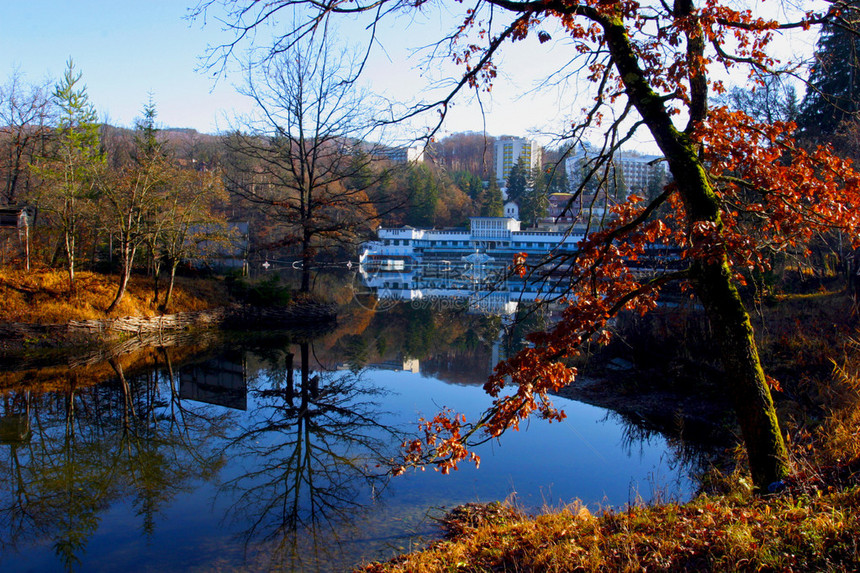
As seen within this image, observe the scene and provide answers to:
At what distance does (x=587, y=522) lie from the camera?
15.1ft

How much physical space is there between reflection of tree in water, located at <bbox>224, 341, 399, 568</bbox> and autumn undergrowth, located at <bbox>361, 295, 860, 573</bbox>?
42.5 inches

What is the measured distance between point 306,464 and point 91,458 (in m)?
2.80

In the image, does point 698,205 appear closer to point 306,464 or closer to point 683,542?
point 683,542

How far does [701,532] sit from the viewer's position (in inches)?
145

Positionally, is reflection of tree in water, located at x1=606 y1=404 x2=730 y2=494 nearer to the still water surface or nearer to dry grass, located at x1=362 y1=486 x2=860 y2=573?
the still water surface

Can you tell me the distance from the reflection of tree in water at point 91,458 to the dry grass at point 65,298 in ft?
13.9

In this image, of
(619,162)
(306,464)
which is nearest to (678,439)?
(619,162)

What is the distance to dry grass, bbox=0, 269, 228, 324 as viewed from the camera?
1390cm

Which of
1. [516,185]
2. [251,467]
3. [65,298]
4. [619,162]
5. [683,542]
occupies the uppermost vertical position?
[516,185]

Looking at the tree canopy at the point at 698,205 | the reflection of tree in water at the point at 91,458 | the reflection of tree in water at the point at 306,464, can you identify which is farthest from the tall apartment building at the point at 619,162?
the reflection of tree in water at the point at 91,458

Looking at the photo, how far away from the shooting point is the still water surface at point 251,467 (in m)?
5.38

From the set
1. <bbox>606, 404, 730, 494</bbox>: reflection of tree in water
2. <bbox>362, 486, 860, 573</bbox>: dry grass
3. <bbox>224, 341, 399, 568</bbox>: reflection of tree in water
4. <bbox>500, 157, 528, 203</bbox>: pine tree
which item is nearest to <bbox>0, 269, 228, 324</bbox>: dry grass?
<bbox>224, 341, 399, 568</bbox>: reflection of tree in water

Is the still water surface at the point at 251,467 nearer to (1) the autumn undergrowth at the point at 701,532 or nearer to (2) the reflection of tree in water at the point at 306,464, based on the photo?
(2) the reflection of tree in water at the point at 306,464

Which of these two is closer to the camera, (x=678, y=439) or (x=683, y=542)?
(x=683, y=542)
